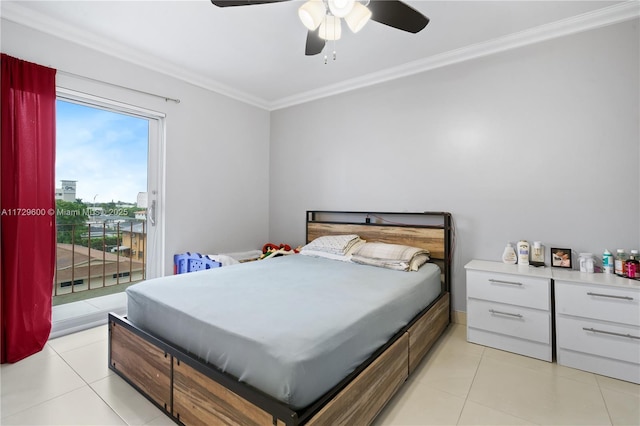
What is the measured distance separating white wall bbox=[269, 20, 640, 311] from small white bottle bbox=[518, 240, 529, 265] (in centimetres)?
12

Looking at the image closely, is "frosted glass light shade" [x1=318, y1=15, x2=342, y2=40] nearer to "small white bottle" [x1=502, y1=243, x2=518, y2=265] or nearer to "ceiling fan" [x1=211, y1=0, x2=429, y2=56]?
"ceiling fan" [x1=211, y1=0, x2=429, y2=56]

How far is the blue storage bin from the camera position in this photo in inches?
121

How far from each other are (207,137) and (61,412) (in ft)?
9.44

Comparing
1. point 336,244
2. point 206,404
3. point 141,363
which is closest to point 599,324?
point 336,244

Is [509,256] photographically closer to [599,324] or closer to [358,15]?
[599,324]

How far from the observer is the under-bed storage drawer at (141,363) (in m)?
1.62

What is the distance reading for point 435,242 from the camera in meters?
2.94

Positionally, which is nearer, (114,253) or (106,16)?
(106,16)

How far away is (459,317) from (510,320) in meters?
0.62

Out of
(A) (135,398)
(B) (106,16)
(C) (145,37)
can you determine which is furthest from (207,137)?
(A) (135,398)

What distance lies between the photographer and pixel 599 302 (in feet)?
6.70

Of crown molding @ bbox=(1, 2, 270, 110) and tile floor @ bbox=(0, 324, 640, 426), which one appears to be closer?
tile floor @ bbox=(0, 324, 640, 426)

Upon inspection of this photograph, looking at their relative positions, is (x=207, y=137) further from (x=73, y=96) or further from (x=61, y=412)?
(x=61, y=412)

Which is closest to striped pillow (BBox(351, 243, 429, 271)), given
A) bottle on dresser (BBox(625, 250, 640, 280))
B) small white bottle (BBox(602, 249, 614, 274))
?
small white bottle (BBox(602, 249, 614, 274))
